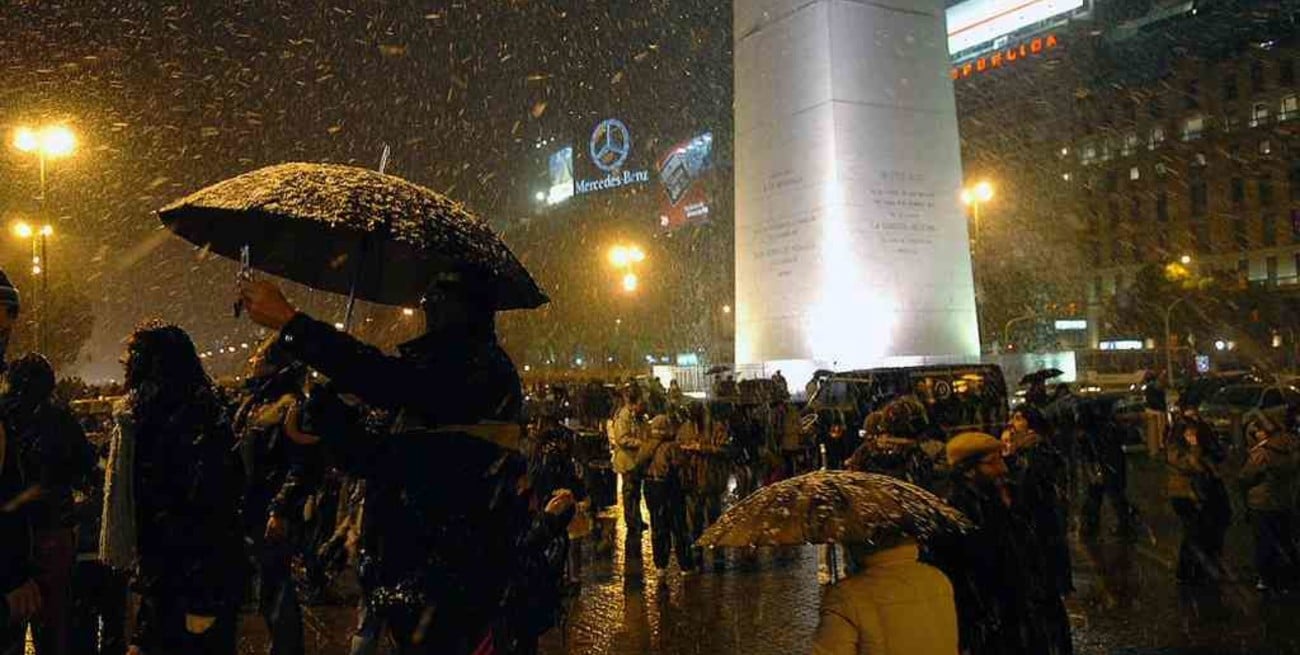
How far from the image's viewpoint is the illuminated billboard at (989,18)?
87.9m

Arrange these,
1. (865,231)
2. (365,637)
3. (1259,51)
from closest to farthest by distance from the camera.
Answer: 1. (365,637)
2. (865,231)
3. (1259,51)

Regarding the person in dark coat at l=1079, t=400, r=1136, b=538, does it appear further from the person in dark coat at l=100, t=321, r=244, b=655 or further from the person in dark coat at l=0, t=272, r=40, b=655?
the person in dark coat at l=0, t=272, r=40, b=655

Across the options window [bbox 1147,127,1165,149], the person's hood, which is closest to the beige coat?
the person's hood

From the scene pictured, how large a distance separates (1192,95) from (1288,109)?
25.6 ft

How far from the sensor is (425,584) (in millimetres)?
2939

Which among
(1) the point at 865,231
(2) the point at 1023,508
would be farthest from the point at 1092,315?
(2) the point at 1023,508

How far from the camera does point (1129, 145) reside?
265ft

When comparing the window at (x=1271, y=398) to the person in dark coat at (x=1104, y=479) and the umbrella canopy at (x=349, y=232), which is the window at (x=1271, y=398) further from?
the umbrella canopy at (x=349, y=232)

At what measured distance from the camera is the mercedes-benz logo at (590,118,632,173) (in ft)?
336

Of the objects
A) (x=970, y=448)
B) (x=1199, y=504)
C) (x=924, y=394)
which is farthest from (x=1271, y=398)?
(x=970, y=448)

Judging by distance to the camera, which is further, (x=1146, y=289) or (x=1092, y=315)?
(x=1092, y=315)

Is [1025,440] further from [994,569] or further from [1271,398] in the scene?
[1271,398]

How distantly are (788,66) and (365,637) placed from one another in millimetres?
18256

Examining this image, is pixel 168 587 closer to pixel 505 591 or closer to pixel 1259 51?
pixel 505 591
